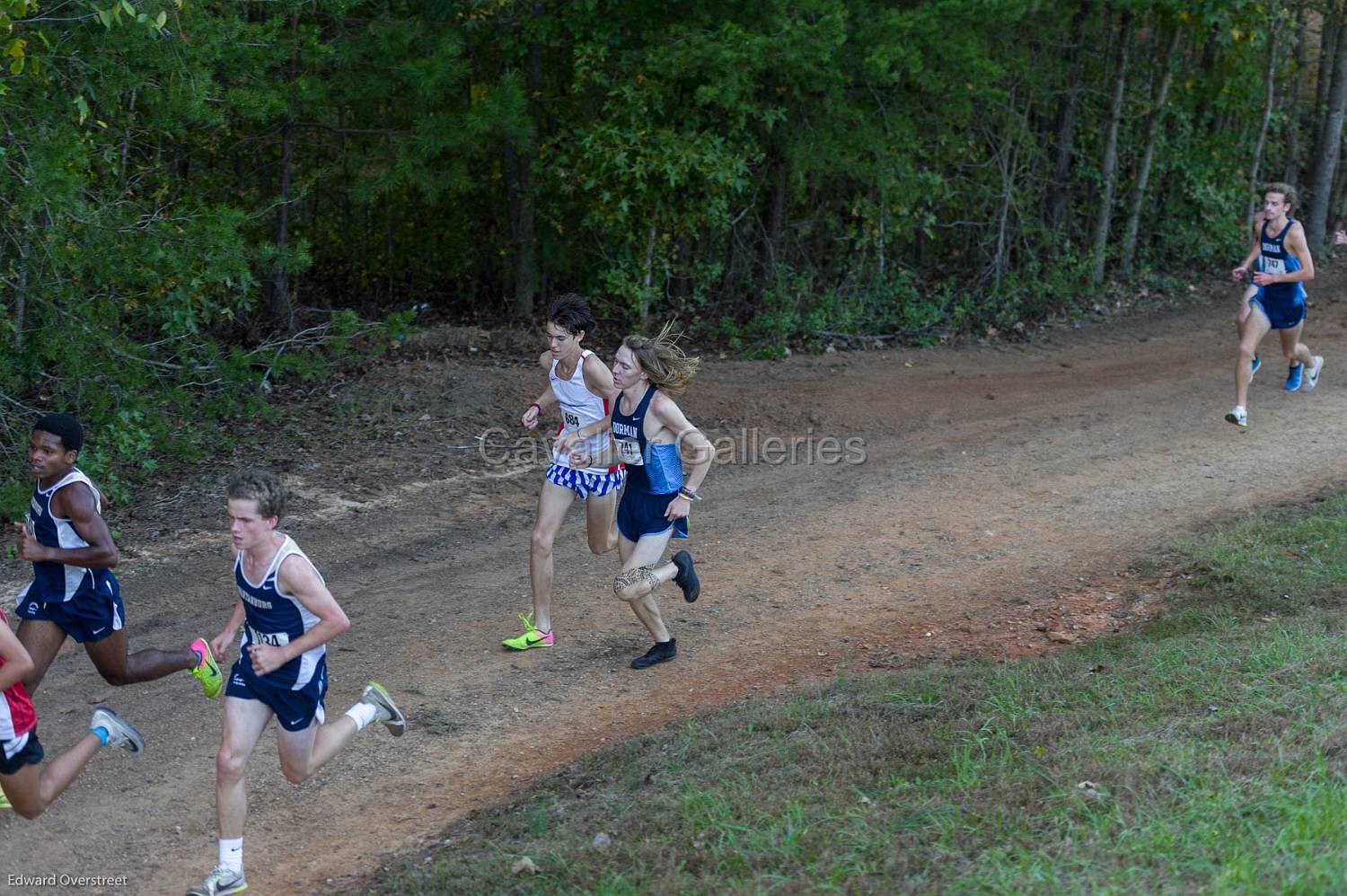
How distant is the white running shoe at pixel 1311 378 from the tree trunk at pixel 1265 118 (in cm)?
Answer: 567

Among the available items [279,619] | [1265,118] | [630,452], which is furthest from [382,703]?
[1265,118]

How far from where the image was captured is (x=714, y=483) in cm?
1044

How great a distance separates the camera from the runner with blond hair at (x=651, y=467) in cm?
671

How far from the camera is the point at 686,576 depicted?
7.08 metres

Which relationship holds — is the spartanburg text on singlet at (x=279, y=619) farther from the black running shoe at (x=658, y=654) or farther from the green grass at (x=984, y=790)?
the black running shoe at (x=658, y=654)

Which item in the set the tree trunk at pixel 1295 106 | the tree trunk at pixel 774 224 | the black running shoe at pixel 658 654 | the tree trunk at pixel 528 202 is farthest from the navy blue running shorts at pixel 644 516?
the tree trunk at pixel 1295 106

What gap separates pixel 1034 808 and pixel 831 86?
32.8ft

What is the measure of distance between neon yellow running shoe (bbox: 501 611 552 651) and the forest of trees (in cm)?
390

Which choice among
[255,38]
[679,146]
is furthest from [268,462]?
[679,146]

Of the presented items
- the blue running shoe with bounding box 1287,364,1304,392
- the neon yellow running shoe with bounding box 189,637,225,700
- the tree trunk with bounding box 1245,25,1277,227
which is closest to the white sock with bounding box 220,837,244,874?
the neon yellow running shoe with bounding box 189,637,225,700

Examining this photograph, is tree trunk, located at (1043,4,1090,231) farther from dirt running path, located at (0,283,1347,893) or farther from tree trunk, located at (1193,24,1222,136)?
dirt running path, located at (0,283,1347,893)

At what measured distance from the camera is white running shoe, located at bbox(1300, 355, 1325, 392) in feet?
39.0

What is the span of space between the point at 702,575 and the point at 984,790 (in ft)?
12.3

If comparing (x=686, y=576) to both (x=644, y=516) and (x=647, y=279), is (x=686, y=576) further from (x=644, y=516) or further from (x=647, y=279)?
(x=647, y=279)
